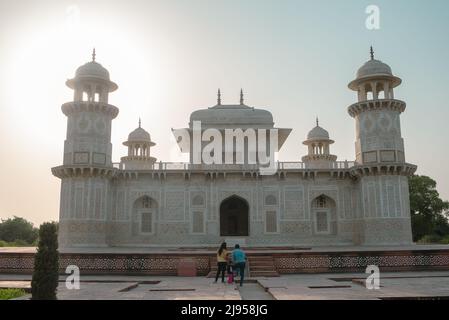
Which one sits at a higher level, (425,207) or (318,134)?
(318,134)

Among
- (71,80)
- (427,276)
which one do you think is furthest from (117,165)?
(427,276)

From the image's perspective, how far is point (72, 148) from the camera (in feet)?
76.1

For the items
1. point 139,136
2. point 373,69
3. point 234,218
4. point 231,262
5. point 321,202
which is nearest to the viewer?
point 231,262

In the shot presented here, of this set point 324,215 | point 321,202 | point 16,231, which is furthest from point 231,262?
point 16,231

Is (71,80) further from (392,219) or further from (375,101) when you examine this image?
(392,219)

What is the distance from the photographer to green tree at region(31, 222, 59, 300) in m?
8.12

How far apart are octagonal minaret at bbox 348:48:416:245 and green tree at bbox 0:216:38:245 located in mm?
37179

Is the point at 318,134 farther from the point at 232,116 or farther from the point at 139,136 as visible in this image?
the point at 139,136

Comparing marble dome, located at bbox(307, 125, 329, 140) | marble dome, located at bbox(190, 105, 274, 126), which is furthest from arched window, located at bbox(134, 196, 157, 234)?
marble dome, located at bbox(307, 125, 329, 140)

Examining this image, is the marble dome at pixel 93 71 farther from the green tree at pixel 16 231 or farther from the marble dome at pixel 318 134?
the green tree at pixel 16 231

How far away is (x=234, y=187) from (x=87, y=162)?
8.27 metres

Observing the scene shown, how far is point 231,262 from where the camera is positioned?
13031 mm

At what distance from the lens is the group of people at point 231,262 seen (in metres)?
12.3

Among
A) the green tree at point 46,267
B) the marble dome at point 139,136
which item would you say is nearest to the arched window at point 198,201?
the marble dome at point 139,136
